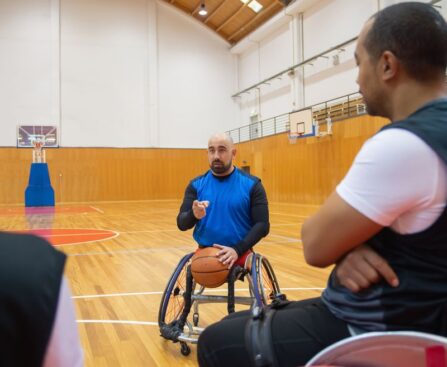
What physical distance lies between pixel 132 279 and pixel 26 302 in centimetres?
437

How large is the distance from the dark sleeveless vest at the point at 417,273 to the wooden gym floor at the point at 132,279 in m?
1.80

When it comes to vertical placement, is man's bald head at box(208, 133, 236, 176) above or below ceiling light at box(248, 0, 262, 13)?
below

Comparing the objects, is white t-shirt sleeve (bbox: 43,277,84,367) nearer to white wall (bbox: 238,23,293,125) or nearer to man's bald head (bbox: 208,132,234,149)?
man's bald head (bbox: 208,132,234,149)

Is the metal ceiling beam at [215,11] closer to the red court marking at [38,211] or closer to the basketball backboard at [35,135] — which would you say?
the basketball backboard at [35,135]

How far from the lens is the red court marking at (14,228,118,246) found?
24.0ft

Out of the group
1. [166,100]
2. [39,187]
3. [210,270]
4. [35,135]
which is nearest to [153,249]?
[210,270]

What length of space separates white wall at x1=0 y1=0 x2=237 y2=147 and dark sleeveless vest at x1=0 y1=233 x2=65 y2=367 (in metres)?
18.9

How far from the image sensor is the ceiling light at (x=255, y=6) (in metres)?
17.3

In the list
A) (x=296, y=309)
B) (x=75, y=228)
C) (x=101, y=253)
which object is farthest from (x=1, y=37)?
(x=296, y=309)

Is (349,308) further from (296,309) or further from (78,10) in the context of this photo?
(78,10)

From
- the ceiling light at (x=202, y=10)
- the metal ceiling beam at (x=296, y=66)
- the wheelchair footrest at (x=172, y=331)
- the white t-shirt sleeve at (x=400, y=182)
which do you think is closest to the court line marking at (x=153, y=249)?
the wheelchair footrest at (x=172, y=331)

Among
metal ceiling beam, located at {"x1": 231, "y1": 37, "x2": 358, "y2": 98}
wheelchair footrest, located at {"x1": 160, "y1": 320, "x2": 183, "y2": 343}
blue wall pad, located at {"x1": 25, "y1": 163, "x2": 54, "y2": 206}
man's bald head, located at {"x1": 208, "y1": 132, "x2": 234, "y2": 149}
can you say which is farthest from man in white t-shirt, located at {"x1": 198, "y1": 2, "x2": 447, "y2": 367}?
blue wall pad, located at {"x1": 25, "y1": 163, "x2": 54, "y2": 206}

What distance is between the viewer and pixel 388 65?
1125 mm

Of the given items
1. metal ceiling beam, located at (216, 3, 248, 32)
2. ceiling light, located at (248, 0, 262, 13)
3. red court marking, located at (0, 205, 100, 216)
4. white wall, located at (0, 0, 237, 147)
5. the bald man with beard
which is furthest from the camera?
metal ceiling beam, located at (216, 3, 248, 32)
